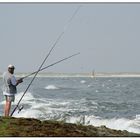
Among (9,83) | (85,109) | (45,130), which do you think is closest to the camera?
(45,130)

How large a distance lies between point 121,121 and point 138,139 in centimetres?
1060

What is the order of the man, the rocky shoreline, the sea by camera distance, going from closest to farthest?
1. the rocky shoreline
2. the man
3. the sea

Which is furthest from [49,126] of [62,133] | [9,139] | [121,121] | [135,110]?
[135,110]

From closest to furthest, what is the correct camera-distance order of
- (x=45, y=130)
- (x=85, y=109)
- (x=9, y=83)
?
(x=45, y=130) → (x=9, y=83) → (x=85, y=109)

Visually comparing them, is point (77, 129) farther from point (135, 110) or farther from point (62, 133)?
point (135, 110)

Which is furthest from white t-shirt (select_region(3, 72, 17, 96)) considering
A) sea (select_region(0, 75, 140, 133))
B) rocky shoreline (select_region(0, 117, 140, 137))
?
sea (select_region(0, 75, 140, 133))

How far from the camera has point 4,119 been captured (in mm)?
10336

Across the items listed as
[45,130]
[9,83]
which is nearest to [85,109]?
[9,83]

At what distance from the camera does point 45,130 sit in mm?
9719

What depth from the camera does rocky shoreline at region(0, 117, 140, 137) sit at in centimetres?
941

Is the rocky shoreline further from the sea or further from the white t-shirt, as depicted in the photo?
the sea

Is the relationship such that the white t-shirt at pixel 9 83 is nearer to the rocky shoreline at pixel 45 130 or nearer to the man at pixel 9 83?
the man at pixel 9 83

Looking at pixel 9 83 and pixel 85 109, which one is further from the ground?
pixel 85 109

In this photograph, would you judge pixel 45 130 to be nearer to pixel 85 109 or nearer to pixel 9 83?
pixel 9 83
